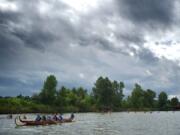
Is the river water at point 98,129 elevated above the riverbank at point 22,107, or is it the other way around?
the riverbank at point 22,107

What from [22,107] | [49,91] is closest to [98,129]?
[22,107]

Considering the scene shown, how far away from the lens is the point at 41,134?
55.8 m

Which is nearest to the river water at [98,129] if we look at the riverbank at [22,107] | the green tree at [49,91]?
the riverbank at [22,107]

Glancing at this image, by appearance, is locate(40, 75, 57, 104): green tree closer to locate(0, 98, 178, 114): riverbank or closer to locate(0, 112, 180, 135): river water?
locate(0, 98, 178, 114): riverbank

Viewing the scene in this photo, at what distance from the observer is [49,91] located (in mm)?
166125

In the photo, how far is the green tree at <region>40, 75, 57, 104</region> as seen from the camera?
165 meters

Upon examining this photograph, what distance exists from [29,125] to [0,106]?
229 feet

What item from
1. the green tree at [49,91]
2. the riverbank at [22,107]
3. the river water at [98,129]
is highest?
the green tree at [49,91]

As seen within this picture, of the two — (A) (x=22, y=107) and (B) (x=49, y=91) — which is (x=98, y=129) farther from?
(B) (x=49, y=91)

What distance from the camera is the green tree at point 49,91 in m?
165

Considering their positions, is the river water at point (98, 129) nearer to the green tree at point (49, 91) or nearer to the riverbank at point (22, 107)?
the riverbank at point (22, 107)

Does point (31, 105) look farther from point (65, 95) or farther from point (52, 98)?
point (65, 95)

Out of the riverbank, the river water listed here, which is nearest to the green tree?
the riverbank

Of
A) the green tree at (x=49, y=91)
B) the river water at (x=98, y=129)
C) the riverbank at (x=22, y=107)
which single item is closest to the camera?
the river water at (x=98, y=129)
